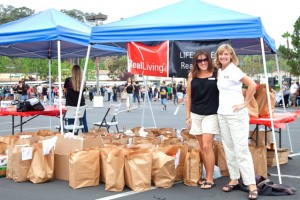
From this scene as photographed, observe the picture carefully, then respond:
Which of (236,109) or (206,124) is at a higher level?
(236,109)

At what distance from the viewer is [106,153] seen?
4.94m

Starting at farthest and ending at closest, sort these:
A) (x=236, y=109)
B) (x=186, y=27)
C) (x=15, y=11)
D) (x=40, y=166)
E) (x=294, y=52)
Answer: (x=15, y=11)
(x=294, y=52)
(x=186, y=27)
(x=40, y=166)
(x=236, y=109)

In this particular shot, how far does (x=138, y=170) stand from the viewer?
4746mm

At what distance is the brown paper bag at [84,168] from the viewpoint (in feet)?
15.9

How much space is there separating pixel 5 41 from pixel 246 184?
187 inches

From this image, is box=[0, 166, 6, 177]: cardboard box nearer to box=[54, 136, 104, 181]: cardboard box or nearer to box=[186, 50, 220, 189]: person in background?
box=[54, 136, 104, 181]: cardboard box

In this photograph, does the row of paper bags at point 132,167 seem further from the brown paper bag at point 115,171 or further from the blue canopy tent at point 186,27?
the blue canopy tent at point 186,27

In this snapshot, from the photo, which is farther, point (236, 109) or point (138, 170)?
point (138, 170)

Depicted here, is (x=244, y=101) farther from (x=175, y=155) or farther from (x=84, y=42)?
(x=84, y=42)

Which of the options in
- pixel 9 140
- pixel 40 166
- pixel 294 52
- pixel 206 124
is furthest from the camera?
pixel 294 52

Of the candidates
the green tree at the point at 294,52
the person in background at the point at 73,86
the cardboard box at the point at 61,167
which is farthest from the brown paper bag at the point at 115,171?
the green tree at the point at 294,52

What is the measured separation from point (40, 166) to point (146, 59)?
8.66ft

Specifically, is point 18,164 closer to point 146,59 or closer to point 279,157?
point 146,59

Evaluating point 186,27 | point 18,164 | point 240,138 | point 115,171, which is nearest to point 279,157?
point 240,138
